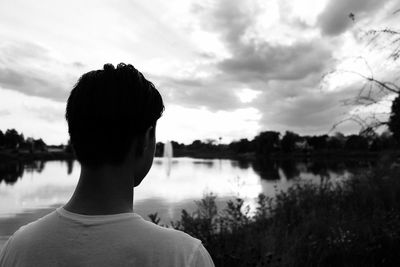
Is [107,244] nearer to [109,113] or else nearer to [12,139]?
[109,113]

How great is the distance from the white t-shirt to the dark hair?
233 millimetres

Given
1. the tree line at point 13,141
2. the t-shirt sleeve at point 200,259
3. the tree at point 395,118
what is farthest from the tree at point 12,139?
the t-shirt sleeve at point 200,259

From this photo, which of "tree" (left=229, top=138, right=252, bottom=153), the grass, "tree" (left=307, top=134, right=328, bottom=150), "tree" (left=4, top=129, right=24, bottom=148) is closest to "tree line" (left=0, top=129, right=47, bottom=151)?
"tree" (left=4, top=129, right=24, bottom=148)

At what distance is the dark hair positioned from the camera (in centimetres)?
124

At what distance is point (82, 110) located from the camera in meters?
1.26

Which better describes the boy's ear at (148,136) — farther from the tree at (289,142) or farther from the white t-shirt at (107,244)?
the tree at (289,142)

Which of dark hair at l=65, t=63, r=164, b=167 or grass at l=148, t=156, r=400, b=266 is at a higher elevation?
dark hair at l=65, t=63, r=164, b=167

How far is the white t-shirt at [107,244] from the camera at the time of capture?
1.09m

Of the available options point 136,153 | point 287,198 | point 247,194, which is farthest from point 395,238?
point 247,194

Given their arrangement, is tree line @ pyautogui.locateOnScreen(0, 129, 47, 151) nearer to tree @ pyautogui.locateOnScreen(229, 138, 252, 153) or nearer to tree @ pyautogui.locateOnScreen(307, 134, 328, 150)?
tree @ pyautogui.locateOnScreen(229, 138, 252, 153)

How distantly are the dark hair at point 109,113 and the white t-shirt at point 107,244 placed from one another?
23cm

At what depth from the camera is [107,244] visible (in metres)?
1.09

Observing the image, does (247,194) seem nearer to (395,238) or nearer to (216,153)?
(395,238)

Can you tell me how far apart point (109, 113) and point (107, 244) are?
1.49ft
